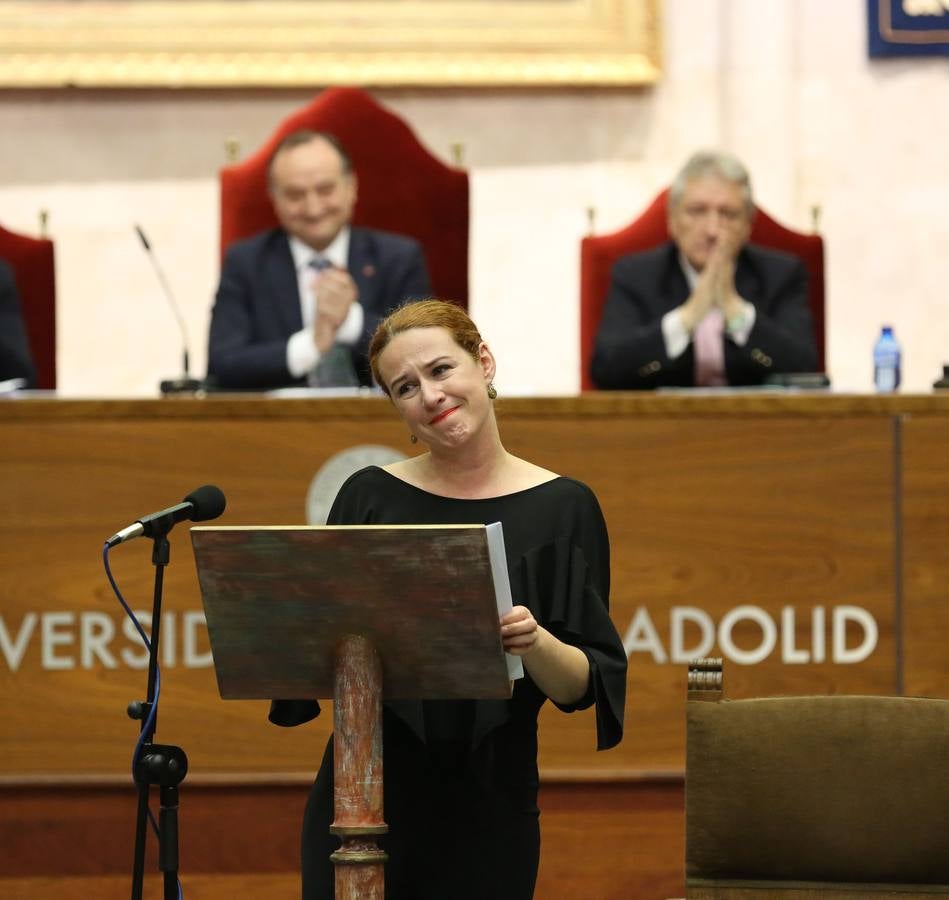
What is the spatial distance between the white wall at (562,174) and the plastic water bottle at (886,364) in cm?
175

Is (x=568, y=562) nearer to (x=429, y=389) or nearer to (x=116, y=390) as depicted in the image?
(x=429, y=389)

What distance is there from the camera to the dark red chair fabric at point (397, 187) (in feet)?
18.0

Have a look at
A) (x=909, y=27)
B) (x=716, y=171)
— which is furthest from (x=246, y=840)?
(x=909, y=27)

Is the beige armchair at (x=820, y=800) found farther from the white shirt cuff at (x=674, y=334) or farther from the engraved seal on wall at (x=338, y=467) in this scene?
the white shirt cuff at (x=674, y=334)

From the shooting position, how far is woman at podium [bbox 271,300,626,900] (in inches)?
85.8

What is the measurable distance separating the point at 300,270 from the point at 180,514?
285 centimetres

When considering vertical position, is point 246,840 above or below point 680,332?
below

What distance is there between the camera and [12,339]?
5109mm

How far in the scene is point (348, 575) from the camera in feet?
6.33

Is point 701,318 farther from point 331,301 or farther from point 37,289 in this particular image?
point 37,289

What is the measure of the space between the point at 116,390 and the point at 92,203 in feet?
2.22

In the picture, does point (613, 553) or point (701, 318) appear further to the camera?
point (701, 318)

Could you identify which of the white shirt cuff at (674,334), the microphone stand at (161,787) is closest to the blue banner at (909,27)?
the white shirt cuff at (674,334)

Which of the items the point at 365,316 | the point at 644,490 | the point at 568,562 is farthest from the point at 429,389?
the point at 365,316
